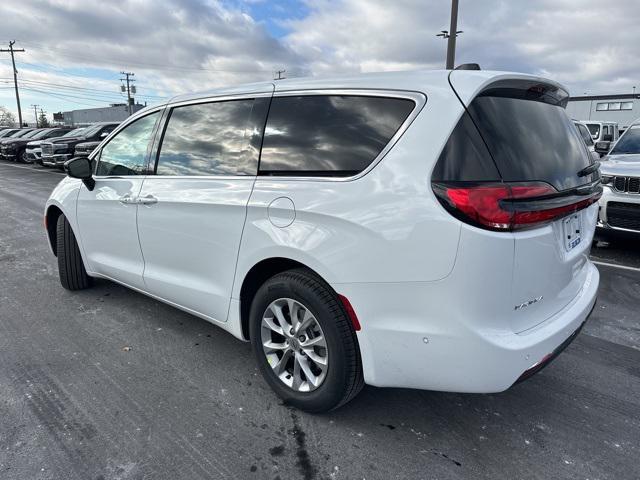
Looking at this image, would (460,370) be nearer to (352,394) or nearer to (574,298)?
(352,394)

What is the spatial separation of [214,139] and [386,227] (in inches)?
58.2

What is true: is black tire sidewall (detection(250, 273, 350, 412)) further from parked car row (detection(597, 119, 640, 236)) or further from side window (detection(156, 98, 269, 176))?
parked car row (detection(597, 119, 640, 236))

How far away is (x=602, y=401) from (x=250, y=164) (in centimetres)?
256

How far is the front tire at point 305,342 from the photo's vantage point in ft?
7.61

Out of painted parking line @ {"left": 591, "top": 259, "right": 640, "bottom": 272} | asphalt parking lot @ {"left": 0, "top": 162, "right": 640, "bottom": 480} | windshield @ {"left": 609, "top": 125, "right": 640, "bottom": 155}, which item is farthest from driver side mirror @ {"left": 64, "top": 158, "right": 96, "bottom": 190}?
windshield @ {"left": 609, "top": 125, "right": 640, "bottom": 155}

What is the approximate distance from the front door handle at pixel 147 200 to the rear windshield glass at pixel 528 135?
221 cm

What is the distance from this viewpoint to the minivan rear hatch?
1.98 meters

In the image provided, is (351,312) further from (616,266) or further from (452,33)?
(452,33)

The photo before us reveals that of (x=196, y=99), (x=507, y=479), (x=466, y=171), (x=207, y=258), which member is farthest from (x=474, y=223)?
(x=196, y=99)

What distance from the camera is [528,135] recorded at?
223 centimetres

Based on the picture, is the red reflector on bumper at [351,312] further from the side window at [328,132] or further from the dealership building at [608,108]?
the dealership building at [608,108]

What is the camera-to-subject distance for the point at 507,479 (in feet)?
7.04

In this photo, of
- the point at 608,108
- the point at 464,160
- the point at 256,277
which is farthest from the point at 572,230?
the point at 608,108

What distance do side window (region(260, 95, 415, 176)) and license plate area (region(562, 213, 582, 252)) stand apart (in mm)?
967
